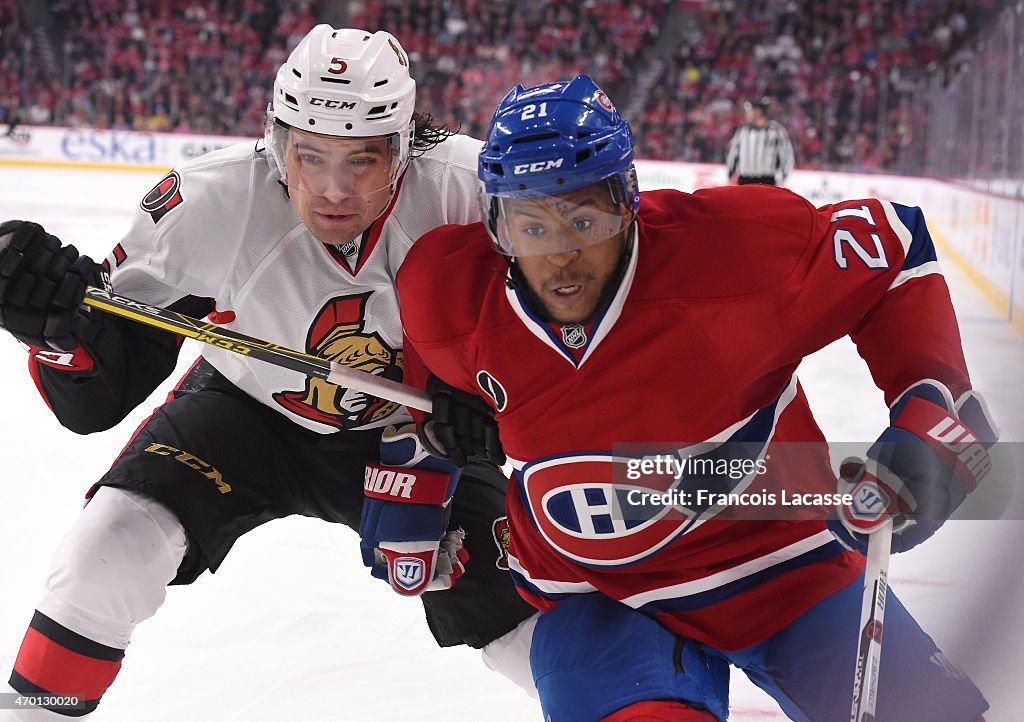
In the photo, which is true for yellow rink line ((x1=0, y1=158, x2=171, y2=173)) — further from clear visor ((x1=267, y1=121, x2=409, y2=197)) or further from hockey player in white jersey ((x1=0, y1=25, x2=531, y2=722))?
clear visor ((x1=267, y1=121, x2=409, y2=197))

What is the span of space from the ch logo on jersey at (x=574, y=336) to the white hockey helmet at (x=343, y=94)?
0.48 meters

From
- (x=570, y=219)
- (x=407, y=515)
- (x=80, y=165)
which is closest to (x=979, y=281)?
(x=407, y=515)

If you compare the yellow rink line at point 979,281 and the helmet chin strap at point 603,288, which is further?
the yellow rink line at point 979,281

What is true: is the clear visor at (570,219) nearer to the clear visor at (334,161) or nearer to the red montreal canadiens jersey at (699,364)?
the red montreal canadiens jersey at (699,364)

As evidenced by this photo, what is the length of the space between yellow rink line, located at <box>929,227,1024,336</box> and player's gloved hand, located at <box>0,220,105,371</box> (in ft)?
11.7

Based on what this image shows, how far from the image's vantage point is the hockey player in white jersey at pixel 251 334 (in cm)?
162

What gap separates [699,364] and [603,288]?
16 cm

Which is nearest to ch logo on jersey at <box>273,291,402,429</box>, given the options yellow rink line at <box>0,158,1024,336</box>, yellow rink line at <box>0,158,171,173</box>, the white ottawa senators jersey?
the white ottawa senators jersey

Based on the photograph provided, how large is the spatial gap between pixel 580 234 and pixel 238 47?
13.0 metres

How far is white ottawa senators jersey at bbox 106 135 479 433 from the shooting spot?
1.76 metres

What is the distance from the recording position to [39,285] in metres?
1.58

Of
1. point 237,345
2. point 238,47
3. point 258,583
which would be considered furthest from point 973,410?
point 238,47

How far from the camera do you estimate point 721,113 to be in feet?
41.6

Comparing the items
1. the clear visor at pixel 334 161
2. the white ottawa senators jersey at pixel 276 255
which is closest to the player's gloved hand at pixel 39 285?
the white ottawa senators jersey at pixel 276 255
